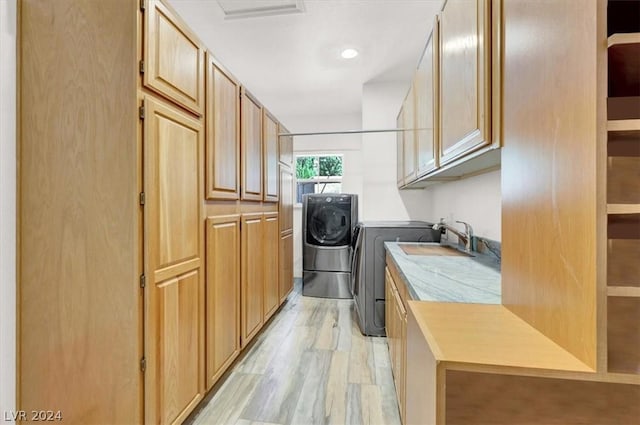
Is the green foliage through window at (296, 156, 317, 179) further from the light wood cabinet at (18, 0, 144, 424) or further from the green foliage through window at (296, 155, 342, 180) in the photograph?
the light wood cabinet at (18, 0, 144, 424)

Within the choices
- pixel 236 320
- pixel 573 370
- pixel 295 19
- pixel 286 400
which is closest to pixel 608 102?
pixel 573 370

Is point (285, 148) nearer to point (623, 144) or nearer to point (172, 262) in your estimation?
point (172, 262)

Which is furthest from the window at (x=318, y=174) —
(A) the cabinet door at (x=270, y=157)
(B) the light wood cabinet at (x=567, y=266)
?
(B) the light wood cabinet at (x=567, y=266)

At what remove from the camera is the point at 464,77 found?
3.99ft

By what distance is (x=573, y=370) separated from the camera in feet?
1.63

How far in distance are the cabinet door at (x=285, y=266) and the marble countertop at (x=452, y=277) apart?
1.59m

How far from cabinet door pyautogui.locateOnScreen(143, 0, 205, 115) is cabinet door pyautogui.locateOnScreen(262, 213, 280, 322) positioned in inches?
52.9

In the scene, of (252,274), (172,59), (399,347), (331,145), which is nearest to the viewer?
(172,59)

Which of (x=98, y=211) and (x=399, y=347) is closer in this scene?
(x=98, y=211)

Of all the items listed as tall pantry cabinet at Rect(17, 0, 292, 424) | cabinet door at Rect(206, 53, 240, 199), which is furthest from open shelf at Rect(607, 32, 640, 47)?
cabinet door at Rect(206, 53, 240, 199)

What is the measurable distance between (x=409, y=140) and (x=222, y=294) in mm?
1977

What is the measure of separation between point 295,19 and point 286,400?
272 cm

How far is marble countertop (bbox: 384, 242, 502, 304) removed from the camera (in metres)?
0.98
